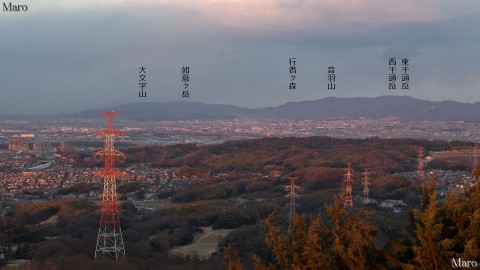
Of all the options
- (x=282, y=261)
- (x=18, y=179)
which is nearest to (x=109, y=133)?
(x=282, y=261)

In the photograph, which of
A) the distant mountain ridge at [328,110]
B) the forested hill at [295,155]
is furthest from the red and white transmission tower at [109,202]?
the distant mountain ridge at [328,110]

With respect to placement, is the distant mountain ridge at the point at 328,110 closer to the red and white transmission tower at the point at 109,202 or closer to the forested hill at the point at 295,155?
the forested hill at the point at 295,155

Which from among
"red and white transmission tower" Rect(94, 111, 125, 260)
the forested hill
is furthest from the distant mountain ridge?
"red and white transmission tower" Rect(94, 111, 125, 260)

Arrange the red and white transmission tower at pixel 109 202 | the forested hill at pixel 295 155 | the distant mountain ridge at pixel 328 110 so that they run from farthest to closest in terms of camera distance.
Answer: the distant mountain ridge at pixel 328 110
the forested hill at pixel 295 155
the red and white transmission tower at pixel 109 202

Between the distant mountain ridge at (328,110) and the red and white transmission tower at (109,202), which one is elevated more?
the distant mountain ridge at (328,110)

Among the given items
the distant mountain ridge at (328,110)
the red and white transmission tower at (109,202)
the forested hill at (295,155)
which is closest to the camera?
the red and white transmission tower at (109,202)

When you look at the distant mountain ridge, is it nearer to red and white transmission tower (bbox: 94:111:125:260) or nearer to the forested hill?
the forested hill

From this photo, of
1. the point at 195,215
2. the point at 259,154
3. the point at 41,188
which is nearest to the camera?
the point at 195,215

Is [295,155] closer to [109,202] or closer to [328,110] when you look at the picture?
[109,202]

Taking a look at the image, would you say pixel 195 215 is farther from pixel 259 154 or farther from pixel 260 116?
pixel 260 116
